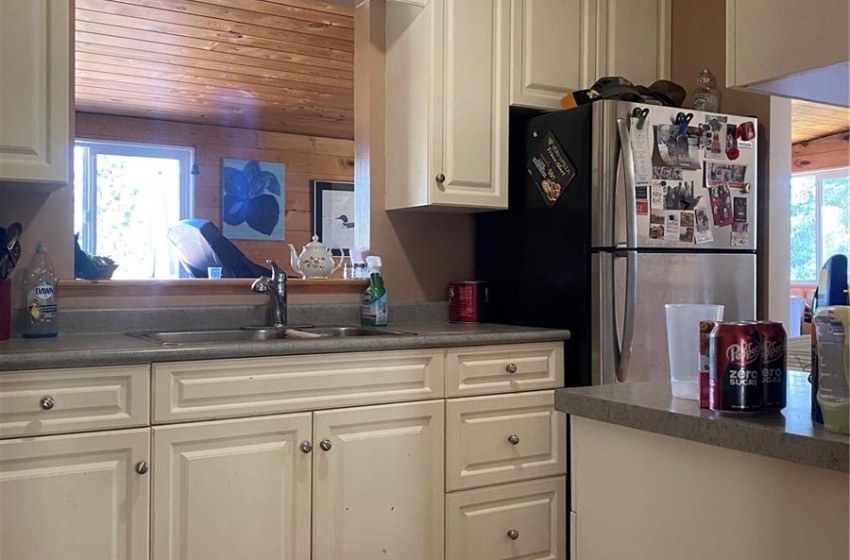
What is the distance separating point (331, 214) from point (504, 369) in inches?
127

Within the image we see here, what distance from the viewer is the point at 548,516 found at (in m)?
2.55

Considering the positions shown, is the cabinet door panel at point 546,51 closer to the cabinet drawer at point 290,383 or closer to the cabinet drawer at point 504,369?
the cabinet drawer at point 504,369

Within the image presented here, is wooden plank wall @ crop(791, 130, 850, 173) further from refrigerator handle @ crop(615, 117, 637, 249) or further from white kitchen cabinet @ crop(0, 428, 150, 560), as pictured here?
white kitchen cabinet @ crop(0, 428, 150, 560)

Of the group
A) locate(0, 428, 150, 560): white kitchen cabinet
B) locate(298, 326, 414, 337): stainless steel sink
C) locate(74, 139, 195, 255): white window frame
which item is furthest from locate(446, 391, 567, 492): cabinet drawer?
locate(74, 139, 195, 255): white window frame

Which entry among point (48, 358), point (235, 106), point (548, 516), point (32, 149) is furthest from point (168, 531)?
point (235, 106)

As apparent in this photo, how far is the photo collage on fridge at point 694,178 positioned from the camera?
2588mm

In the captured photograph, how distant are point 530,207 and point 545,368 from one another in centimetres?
61

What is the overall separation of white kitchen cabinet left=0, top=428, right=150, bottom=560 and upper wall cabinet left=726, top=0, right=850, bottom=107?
1549mm

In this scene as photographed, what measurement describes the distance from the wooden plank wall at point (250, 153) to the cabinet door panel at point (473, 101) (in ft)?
9.08

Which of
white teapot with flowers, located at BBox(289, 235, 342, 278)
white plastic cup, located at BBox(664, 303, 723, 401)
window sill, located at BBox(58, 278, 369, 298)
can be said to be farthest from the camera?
white teapot with flowers, located at BBox(289, 235, 342, 278)

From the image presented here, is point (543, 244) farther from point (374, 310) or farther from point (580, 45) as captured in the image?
point (580, 45)

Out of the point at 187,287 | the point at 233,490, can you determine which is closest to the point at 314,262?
the point at 187,287

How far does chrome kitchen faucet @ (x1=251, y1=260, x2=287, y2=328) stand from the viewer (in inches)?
102

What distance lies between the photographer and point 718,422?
1002 millimetres
